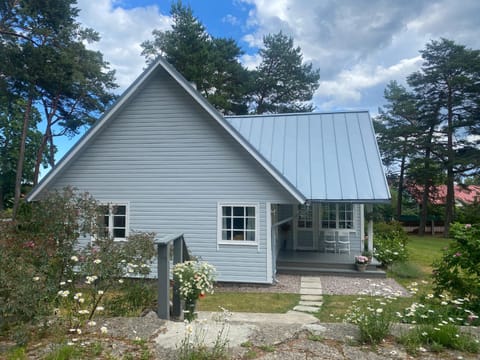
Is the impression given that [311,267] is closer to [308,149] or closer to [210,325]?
[308,149]

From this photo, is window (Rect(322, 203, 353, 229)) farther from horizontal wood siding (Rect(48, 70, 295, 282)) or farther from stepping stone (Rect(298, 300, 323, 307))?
stepping stone (Rect(298, 300, 323, 307))

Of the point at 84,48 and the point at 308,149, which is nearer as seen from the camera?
the point at 308,149

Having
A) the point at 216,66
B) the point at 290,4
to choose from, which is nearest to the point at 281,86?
the point at 216,66

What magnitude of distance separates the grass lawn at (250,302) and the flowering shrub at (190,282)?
4.58 feet

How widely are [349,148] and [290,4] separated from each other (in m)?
5.87

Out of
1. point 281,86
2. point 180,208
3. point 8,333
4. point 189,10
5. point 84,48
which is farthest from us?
point 281,86

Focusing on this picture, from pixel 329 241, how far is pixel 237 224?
4019 mm

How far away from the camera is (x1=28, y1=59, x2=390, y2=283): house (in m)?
8.41

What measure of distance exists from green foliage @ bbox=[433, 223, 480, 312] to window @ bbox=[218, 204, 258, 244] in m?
4.20

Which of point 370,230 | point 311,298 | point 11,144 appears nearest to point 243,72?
point 370,230

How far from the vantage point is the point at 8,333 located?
3.44m

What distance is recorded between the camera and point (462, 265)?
5625 mm

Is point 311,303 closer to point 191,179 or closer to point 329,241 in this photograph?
point 191,179

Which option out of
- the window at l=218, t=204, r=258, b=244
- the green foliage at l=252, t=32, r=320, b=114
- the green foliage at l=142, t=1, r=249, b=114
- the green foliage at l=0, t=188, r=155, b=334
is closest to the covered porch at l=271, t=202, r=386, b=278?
the window at l=218, t=204, r=258, b=244
